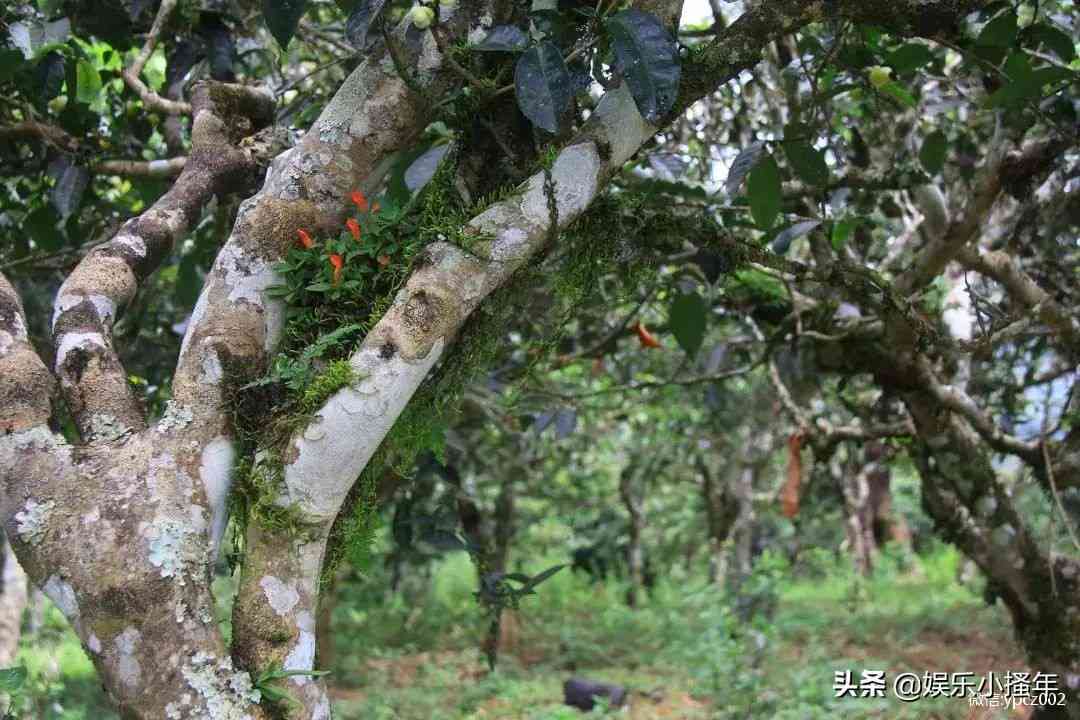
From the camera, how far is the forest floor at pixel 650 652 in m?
4.27

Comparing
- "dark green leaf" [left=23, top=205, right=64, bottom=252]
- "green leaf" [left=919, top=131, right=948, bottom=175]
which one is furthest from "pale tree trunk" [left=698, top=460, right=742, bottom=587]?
"dark green leaf" [left=23, top=205, right=64, bottom=252]

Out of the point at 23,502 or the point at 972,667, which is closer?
the point at 23,502

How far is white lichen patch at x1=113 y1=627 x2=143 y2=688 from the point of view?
132cm

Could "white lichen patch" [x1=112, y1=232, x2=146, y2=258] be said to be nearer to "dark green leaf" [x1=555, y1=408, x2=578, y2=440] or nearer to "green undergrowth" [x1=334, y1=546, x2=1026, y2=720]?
"dark green leaf" [x1=555, y1=408, x2=578, y2=440]

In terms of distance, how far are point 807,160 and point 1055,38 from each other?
0.67 metres

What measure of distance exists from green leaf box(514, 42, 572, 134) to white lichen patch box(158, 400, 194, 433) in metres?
0.73

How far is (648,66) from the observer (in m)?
1.63

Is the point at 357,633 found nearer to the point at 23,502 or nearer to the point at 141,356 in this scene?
the point at 141,356

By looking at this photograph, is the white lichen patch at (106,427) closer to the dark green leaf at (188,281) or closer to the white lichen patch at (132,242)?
the white lichen patch at (132,242)

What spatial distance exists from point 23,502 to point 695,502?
9.10 meters

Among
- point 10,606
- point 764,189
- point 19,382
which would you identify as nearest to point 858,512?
point 10,606

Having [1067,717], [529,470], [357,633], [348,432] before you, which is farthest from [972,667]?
[348,432]

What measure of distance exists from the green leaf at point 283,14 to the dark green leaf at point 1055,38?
1848 mm

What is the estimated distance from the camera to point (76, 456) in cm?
142
